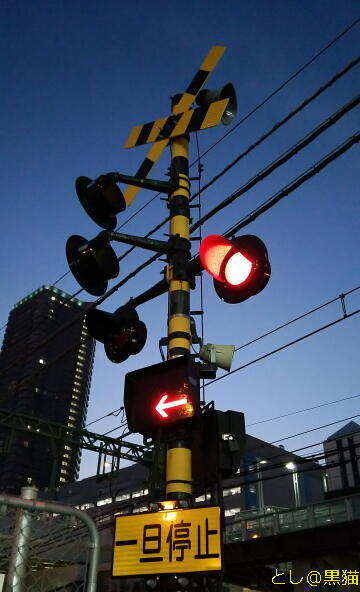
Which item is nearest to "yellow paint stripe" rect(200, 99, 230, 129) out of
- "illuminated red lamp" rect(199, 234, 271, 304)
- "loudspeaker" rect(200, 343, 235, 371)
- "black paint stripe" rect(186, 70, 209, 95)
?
"black paint stripe" rect(186, 70, 209, 95)

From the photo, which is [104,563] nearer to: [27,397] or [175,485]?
[175,485]

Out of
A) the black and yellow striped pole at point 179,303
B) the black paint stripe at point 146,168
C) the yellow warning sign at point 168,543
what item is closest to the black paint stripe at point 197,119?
the black and yellow striped pole at point 179,303

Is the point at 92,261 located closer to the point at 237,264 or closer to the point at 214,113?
the point at 237,264

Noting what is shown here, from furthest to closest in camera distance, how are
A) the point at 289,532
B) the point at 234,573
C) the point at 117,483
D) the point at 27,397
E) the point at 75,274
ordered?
the point at 27,397 < the point at 117,483 < the point at 234,573 < the point at 289,532 < the point at 75,274

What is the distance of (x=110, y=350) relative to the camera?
5.88m

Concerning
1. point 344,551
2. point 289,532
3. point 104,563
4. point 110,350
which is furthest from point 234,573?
point 110,350

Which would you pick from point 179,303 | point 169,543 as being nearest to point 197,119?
point 179,303

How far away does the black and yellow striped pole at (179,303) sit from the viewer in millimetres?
4227

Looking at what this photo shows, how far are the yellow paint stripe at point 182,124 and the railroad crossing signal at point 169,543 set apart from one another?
15.1 ft

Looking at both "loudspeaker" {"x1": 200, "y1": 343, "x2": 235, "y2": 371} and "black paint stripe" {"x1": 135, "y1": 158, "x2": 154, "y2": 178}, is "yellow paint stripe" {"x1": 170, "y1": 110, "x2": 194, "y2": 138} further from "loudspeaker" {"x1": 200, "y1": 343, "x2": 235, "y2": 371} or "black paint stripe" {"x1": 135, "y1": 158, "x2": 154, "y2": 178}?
"loudspeaker" {"x1": 200, "y1": 343, "x2": 235, "y2": 371}

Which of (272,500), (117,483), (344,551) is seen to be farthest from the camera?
(117,483)

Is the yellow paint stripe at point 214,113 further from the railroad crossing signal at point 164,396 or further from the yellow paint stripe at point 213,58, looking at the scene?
the railroad crossing signal at point 164,396

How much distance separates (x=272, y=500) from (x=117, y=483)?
23.2 meters

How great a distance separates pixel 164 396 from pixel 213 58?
16.4ft
